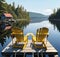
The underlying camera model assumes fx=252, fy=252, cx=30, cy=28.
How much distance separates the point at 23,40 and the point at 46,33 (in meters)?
1.97

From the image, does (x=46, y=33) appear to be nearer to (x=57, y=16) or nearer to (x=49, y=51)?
(x=49, y=51)

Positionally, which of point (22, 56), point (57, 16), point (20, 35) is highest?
point (20, 35)

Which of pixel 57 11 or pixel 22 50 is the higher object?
pixel 22 50

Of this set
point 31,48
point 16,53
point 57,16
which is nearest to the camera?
point 16,53

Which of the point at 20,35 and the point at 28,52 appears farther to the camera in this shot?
the point at 20,35

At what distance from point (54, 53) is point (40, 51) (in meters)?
1.01

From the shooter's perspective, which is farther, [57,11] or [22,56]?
[57,11]

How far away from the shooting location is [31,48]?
1927 centimetres

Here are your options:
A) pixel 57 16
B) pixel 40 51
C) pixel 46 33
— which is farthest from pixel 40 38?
pixel 57 16

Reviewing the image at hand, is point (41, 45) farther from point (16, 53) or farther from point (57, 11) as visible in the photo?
point (57, 11)

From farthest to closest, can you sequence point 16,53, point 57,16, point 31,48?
point 57,16, point 31,48, point 16,53

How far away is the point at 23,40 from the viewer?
806 inches

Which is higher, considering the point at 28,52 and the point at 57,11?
the point at 28,52

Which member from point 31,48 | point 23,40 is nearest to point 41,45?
point 31,48
